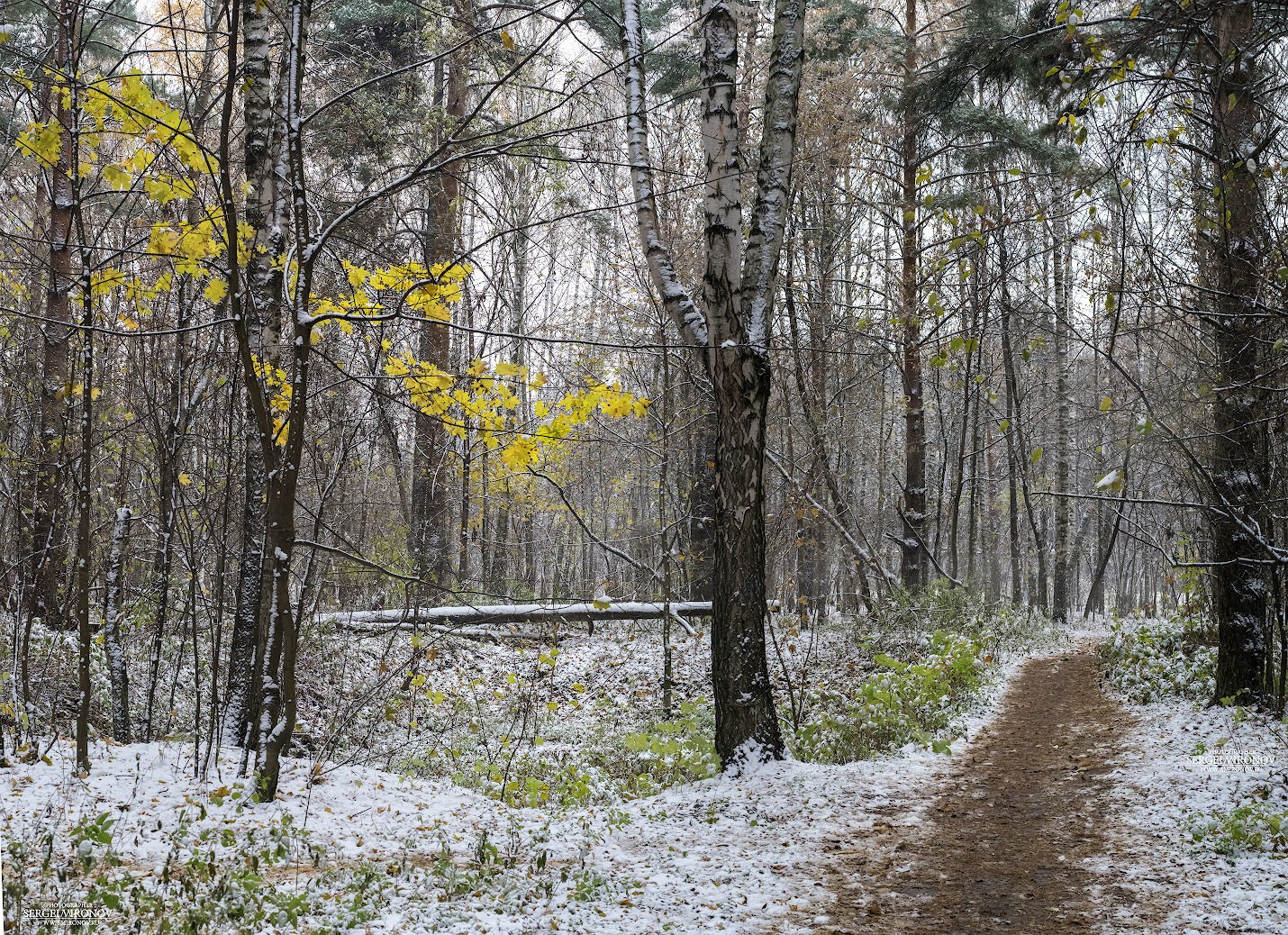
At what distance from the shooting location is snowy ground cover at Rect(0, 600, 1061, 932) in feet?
11.5

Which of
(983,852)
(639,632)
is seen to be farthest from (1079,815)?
(639,632)

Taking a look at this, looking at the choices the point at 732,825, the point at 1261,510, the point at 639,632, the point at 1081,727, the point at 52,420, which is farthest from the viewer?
the point at 639,632

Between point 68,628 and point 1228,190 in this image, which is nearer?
point 1228,190

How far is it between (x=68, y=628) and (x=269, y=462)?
6.51m

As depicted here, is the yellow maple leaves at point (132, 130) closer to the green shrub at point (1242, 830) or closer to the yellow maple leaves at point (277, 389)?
the yellow maple leaves at point (277, 389)

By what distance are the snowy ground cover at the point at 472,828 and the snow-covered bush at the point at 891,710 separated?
3 centimetres

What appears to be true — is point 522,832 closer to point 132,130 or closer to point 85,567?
point 85,567

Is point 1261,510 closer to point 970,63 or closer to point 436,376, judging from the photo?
point 970,63

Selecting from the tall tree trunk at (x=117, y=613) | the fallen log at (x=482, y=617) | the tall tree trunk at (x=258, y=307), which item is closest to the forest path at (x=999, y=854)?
the fallen log at (x=482, y=617)

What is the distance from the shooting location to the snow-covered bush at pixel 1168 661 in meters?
8.49

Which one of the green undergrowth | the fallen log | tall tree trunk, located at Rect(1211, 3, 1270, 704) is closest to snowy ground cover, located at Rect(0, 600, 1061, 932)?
the green undergrowth

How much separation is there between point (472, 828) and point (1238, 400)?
6.83m

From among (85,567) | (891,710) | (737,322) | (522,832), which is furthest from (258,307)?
(891,710)

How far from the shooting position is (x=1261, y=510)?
683 centimetres
